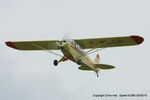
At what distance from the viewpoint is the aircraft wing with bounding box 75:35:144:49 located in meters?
26.8

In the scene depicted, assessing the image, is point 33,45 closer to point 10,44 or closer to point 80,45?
point 10,44

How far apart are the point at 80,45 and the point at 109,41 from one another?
218cm

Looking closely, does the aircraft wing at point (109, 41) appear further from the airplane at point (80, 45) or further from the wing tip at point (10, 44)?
the wing tip at point (10, 44)

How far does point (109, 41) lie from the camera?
27.6 meters

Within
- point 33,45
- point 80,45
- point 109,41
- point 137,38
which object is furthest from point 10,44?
point 137,38

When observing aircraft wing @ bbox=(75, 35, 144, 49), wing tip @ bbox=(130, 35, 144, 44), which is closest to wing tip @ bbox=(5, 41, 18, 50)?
aircraft wing @ bbox=(75, 35, 144, 49)

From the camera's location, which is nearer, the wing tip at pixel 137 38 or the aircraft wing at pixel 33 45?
the wing tip at pixel 137 38

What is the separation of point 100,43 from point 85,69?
9.39 ft

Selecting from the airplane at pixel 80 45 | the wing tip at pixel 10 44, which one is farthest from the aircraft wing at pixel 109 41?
the wing tip at pixel 10 44

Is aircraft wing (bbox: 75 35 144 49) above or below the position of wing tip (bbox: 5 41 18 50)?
→ below

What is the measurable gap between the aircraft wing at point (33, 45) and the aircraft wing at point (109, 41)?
236 cm

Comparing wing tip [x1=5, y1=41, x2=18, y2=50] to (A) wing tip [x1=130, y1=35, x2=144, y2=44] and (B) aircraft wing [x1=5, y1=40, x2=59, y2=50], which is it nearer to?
(B) aircraft wing [x1=5, y1=40, x2=59, y2=50]

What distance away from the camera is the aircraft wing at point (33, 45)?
2875 cm

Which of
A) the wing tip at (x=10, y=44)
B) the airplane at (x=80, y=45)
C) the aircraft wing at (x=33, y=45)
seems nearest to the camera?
the airplane at (x=80, y=45)
